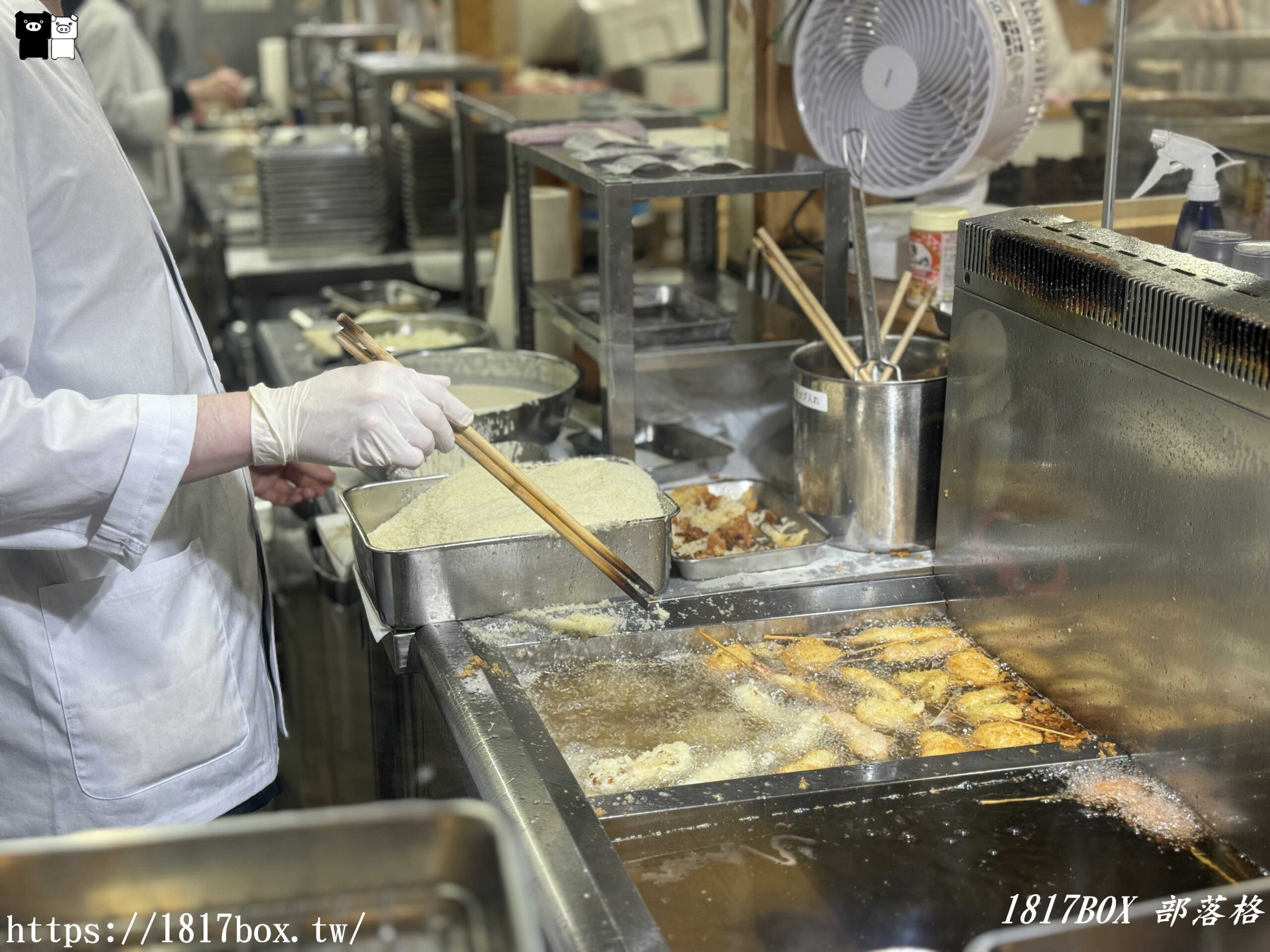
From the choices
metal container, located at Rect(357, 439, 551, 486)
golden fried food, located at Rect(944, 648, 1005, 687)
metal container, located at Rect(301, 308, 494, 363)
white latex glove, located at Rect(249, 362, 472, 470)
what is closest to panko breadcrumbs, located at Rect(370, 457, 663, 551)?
metal container, located at Rect(357, 439, 551, 486)

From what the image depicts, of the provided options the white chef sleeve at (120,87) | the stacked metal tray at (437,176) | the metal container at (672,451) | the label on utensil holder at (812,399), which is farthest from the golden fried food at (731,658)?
the white chef sleeve at (120,87)

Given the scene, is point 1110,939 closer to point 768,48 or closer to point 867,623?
point 867,623

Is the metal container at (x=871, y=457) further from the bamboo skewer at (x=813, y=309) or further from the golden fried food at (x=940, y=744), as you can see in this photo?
the golden fried food at (x=940, y=744)

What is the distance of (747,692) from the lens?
149cm

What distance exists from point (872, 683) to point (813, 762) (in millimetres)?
199

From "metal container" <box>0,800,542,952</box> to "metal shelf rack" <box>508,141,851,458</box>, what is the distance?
131 cm

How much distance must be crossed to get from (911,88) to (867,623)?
0.94 m

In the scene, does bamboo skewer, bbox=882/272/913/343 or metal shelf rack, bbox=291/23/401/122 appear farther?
metal shelf rack, bbox=291/23/401/122

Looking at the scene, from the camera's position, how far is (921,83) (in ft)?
6.68

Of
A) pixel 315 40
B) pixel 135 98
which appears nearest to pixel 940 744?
pixel 135 98

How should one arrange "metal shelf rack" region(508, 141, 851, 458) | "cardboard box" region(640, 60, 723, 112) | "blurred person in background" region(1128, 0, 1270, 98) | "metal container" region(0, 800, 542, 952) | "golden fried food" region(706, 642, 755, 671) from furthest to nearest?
"cardboard box" region(640, 60, 723, 112) → "blurred person in background" region(1128, 0, 1270, 98) → "metal shelf rack" region(508, 141, 851, 458) → "golden fried food" region(706, 642, 755, 671) → "metal container" region(0, 800, 542, 952)

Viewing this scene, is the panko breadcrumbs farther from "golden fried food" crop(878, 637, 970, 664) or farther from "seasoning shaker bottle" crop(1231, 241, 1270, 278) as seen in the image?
"seasoning shaker bottle" crop(1231, 241, 1270, 278)

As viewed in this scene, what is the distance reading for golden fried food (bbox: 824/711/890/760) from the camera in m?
1.36

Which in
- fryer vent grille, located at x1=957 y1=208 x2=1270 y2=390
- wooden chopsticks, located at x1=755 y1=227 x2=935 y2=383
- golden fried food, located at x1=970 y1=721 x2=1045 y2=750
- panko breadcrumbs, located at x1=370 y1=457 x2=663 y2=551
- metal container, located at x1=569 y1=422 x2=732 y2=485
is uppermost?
fryer vent grille, located at x1=957 y1=208 x2=1270 y2=390
